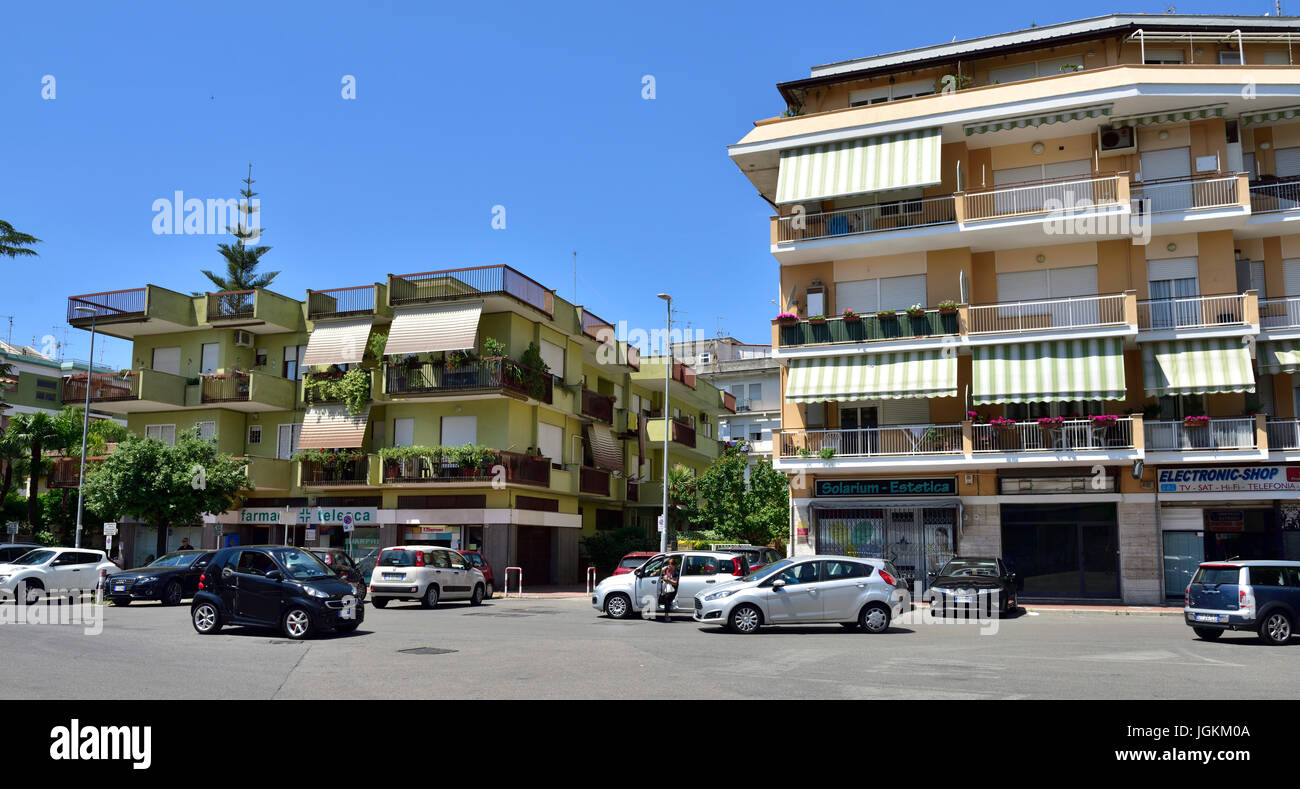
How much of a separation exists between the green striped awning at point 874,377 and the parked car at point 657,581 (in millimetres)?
10217

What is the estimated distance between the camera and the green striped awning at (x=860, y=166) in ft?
102

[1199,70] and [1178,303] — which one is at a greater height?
[1199,70]

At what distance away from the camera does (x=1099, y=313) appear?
1178 inches

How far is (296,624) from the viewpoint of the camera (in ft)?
57.4

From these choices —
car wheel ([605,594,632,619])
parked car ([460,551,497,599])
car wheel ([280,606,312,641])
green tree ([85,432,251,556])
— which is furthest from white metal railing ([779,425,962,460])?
green tree ([85,432,251,556])

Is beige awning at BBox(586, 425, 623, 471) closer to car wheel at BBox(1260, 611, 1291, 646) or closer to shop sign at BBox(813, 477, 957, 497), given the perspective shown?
shop sign at BBox(813, 477, 957, 497)

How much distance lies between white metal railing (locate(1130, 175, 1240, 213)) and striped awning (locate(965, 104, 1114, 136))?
8.87ft

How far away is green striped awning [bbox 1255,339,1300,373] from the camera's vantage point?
2817cm

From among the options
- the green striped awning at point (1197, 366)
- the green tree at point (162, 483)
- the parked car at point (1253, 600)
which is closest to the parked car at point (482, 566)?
the green tree at point (162, 483)

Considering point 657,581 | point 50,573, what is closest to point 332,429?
point 50,573

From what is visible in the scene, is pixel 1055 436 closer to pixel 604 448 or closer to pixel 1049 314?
pixel 1049 314
